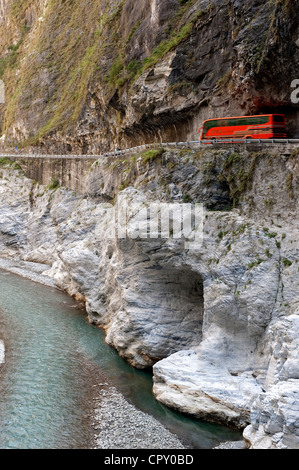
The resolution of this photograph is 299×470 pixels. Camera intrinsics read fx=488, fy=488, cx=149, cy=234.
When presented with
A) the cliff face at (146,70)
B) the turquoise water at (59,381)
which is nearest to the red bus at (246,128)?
the cliff face at (146,70)

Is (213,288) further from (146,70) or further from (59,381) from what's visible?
(146,70)

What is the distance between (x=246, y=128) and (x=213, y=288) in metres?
9.88

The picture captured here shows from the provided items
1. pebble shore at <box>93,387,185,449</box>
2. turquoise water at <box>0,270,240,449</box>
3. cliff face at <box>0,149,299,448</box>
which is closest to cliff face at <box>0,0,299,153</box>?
cliff face at <box>0,149,299,448</box>

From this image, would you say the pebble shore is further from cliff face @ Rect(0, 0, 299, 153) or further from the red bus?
cliff face @ Rect(0, 0, 299, 153)

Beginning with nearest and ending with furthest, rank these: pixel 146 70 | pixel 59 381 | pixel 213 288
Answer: pixel 213 288 < pixel 59 381 < pixel 146 70

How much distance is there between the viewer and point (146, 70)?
3738cm

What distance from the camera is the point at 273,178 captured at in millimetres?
21938

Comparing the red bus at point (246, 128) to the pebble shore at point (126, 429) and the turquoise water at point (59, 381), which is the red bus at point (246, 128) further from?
the pebble shore at point (126, 429)

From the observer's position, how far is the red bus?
25.1 metres

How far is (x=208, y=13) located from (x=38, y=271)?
84.6 feet

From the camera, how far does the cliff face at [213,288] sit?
18219mm

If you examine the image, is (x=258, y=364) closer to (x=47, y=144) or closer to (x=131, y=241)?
(x=131, y=241)

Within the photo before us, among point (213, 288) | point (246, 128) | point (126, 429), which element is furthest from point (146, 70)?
point (126, 429)

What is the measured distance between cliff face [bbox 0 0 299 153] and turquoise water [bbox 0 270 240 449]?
15.4 m
